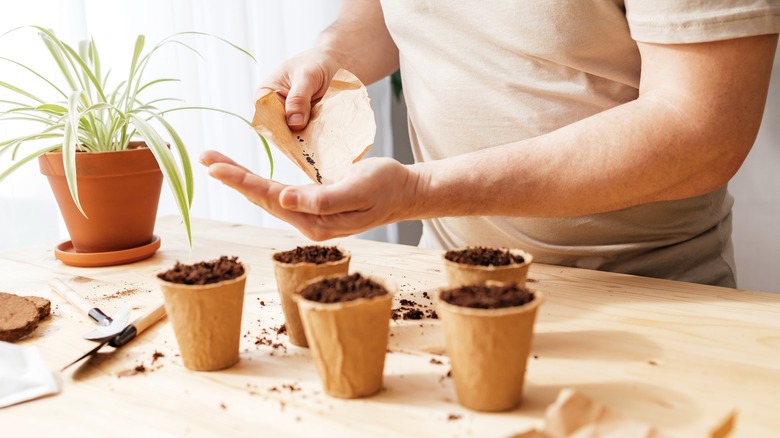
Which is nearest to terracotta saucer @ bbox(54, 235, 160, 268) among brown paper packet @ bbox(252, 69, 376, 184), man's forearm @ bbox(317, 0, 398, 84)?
brown paper packet @ bbox(252, 69, 376, 184)

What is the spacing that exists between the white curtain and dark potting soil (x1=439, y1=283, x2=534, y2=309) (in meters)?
→ 1.43

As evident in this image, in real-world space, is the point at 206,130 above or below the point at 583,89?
below

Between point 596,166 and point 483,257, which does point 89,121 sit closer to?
point 483,257

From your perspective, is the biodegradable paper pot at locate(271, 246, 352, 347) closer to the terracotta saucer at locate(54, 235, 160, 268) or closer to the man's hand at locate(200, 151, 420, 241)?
the man's hand at locate(200, 151, 420, 241)

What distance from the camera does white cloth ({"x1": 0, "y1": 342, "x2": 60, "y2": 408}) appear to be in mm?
802

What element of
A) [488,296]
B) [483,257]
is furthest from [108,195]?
[488,296]

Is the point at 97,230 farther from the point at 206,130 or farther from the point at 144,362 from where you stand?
the point at 206,130

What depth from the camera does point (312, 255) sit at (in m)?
0.97

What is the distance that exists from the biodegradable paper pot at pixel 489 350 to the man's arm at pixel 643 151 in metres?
0.35

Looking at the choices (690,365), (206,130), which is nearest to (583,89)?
(690,365)

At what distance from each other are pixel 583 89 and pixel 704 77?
0.28 metres

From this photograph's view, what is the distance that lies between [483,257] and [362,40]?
0.84m

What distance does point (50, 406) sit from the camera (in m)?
0.79

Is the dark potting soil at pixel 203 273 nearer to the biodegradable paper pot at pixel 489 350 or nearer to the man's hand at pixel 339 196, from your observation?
the man's hand at pixel 339 196
